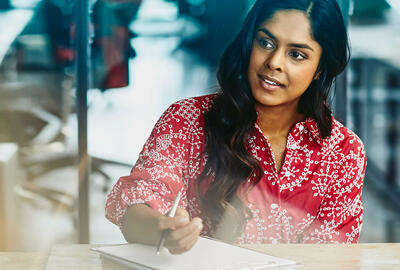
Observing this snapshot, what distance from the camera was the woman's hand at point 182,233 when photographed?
796 millimetres

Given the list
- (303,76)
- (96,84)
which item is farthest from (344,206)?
(96,84)

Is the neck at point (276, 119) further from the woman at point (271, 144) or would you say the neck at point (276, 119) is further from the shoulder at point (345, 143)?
the shoulder at point (345, 143)

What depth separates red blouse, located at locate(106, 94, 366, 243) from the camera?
53.6 inches

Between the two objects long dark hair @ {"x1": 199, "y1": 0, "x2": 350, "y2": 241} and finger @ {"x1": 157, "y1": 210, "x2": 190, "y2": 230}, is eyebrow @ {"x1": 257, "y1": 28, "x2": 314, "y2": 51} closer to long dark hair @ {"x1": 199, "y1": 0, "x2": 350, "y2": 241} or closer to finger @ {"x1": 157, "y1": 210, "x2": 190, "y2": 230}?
long dark hair @ {"x1": 199, "y1": 0, "x2": 350, "y2": 241}

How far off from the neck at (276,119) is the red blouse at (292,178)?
0.03 m

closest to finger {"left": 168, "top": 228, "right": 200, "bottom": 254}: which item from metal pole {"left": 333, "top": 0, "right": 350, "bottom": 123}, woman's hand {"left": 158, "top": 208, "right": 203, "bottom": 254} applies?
woman's hand {"left": 158, "top": 208, "right": 203, "bottom": 254}

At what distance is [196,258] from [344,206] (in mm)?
716

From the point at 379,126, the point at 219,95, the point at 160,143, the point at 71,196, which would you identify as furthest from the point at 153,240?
the point at 379,126

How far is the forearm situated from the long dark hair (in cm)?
37

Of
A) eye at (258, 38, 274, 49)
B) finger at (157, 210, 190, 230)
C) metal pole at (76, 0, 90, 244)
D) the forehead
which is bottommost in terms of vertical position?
metal pole at (76, 0, 90, 244)

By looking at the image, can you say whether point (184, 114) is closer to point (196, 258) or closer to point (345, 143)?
point (345, 143)

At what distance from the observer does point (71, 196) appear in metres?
2.64

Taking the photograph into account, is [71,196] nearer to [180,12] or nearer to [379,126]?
[180,12]

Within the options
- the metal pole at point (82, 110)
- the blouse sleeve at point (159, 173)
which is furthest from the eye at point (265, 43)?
the metal pole at point (82, 110)
